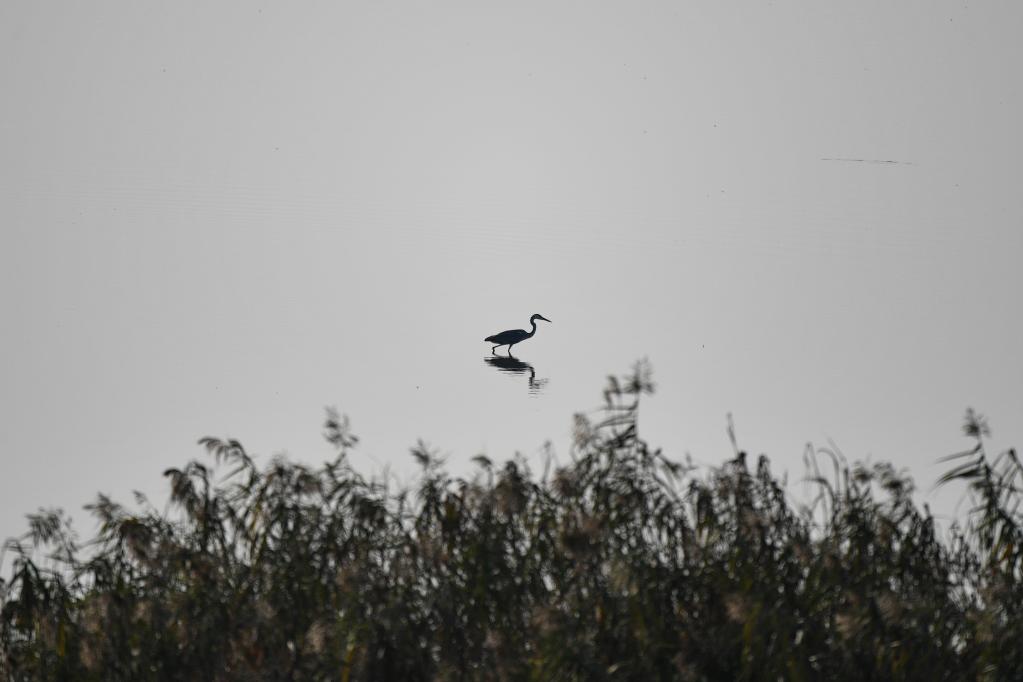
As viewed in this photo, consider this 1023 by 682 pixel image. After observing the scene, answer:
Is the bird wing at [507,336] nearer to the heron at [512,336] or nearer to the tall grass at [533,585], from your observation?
the heron at [512,336]

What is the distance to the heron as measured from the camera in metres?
14.1

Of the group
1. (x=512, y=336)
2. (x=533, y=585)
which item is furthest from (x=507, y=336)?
(x=533, y=585)

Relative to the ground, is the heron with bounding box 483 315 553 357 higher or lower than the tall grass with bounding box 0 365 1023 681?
higher

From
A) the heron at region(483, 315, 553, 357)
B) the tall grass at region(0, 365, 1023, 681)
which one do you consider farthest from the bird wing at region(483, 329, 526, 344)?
the tall grass at region(0, 365, 1023, 681)

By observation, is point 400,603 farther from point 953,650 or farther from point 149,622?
point 953,650

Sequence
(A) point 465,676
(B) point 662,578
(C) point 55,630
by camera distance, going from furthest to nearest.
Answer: (C) point 55,630
(B) point 662,578
(A) point 465,676

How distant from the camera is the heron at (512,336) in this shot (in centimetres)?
1411

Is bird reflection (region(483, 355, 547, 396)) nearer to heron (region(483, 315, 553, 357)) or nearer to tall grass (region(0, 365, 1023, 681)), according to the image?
heron (region(483, 315, 553, 357))

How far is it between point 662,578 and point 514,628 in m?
0.98

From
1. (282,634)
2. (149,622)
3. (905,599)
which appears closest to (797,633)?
(905,599)

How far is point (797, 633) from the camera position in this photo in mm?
7980

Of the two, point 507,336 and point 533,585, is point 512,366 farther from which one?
point 533,585

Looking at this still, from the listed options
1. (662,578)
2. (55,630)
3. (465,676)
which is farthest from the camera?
(55,630)

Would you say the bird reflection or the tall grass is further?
the bird reflection
